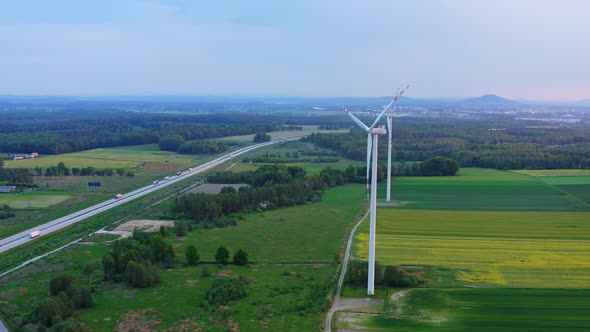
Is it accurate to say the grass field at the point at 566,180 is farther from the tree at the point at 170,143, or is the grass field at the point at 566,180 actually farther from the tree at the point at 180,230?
the tree at the point at 170,143

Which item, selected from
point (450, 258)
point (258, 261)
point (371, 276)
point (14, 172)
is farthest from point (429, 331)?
point (14, 172)

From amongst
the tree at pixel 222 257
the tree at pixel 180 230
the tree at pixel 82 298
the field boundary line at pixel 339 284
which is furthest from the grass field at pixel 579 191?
the tree at pixel 82 298

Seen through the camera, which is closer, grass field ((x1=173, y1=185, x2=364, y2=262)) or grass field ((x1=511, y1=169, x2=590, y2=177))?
grass field ((x1=173, y1=185, x2=364, y2=262))

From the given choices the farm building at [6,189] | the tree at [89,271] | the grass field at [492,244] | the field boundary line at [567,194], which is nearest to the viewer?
the tree at [89,271]

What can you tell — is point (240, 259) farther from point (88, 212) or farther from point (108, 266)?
point (88, 212)

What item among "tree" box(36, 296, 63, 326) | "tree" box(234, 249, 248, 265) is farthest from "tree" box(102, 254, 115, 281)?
"tree" box(234, 249, 248, 265)

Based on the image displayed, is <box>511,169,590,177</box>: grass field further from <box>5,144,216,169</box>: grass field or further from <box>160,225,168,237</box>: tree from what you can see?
<box>5,144,216,169</box>: grass field
